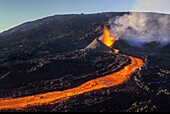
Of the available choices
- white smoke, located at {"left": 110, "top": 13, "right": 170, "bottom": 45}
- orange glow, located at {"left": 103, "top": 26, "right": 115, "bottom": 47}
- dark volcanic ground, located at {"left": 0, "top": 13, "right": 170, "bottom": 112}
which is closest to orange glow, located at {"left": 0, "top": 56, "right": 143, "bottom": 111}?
dark volcanic ground, located at {"left": 0, "top": 13, "right": 170, "bottom": 112}

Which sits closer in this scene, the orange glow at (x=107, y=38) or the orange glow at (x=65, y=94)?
the orange glow at (x=65, y=94)

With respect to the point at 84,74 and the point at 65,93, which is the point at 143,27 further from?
the point at 65,93

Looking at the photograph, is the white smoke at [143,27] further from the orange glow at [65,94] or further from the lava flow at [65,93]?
the orange glow at [65,94]

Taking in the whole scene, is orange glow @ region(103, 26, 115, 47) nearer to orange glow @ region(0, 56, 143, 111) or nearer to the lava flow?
the lava flow

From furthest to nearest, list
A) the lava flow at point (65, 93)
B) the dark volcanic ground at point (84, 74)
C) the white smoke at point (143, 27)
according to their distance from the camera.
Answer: the white smoke at point (143, 27)
the lava flow at point (65, 93)
the dark volcanic ground at point (84, 74)

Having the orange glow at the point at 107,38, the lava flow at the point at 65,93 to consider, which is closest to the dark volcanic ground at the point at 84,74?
the lava flow at the point at 65,93

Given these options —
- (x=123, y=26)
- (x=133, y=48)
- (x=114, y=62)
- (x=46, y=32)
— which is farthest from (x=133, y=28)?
(x=114, y=62)

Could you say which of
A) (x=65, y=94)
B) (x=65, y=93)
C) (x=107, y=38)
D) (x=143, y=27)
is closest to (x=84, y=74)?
(x=65, y=93)

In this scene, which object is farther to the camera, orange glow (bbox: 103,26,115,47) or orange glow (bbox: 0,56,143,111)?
orange glow (bbox: 103,26,115,47)
